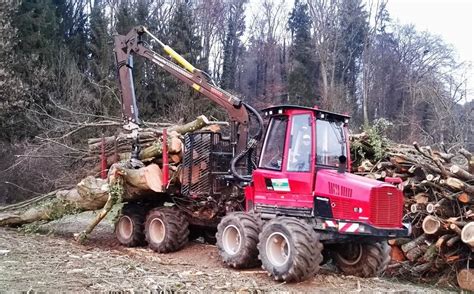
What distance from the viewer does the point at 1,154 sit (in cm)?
1997

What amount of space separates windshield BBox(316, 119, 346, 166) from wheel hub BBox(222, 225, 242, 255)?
5.33 feet

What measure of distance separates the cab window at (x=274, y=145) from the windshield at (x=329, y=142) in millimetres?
504

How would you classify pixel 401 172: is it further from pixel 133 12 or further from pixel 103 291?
pixel 133 12

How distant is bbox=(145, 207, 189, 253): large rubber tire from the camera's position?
9.29 meters

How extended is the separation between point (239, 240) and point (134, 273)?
1590 millimetres

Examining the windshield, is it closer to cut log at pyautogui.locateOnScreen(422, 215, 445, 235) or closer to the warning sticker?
the warning sticker

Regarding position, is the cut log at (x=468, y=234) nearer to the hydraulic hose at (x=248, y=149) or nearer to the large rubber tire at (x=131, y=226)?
the hydraulic hose at (x=248, y=149)

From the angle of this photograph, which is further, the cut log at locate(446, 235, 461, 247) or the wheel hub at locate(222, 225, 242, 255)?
the cut log at locate(446, 235, 461, 247)

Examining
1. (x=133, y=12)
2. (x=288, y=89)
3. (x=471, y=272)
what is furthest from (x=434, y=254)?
(x=288, y=89)

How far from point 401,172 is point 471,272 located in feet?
7.26

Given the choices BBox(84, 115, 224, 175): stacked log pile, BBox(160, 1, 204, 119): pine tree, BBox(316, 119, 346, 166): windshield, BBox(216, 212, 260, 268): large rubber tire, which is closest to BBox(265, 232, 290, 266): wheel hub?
BBox(216, 212, 260, 268): large rubber tire

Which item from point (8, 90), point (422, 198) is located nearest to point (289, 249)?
point (422, 198)

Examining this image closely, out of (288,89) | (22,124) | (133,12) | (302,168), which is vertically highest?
(133,12)

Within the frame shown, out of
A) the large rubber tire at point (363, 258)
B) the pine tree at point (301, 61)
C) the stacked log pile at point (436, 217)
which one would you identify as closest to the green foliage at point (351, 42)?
the pine tree at point (301, 61)
